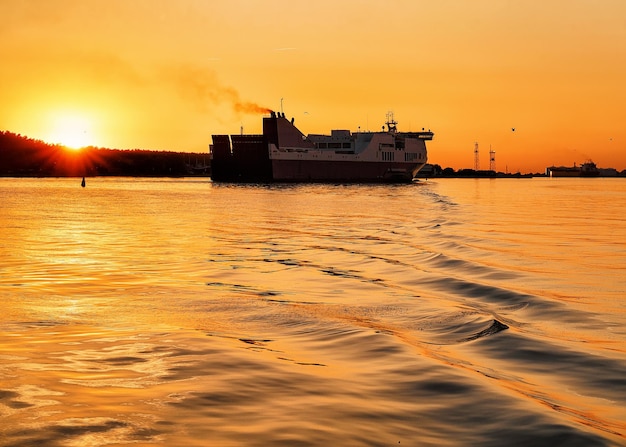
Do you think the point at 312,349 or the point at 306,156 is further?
the point at 306,156

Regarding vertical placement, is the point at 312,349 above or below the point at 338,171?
below

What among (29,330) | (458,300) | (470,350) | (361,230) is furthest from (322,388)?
(361,230)

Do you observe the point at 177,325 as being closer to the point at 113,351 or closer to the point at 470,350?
the point at 113,351

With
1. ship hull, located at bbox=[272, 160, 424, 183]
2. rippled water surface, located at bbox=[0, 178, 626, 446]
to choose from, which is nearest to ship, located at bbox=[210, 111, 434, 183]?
ship hull, located at bbox=[272, 160, 424, 183]

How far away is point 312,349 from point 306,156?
116m

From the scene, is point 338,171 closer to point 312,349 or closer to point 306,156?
point 306,156

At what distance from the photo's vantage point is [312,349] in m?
8.38

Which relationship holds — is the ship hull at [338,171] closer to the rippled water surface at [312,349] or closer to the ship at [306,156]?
the ship at [306,156]

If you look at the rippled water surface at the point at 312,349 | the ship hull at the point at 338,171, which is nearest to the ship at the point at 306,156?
the ship hull at the point at 338,171

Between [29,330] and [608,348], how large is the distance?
700cm

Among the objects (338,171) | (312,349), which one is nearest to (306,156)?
(338,171)

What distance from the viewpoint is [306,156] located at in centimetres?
12362

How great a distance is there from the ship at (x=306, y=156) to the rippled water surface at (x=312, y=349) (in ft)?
340

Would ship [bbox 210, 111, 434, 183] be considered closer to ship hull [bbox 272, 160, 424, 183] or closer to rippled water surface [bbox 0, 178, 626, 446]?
ship hull [bbox 272, 160, 424, 183]
